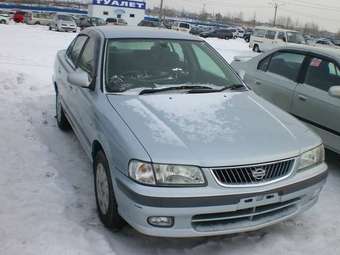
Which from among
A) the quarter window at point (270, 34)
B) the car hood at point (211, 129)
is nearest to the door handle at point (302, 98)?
the car hood at point (211, 129)

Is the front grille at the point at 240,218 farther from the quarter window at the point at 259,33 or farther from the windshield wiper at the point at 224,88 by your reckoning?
the quarter window at the point at 259,33

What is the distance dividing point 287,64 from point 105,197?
12.4 feet

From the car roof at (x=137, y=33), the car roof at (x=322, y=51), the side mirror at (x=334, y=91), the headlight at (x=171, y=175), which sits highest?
the car roof at (x=137, y=33)

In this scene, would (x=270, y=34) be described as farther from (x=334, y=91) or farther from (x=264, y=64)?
(x=334, y=91)

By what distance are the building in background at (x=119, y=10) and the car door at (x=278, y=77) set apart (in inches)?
2310

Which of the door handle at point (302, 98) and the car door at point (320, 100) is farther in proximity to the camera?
the door handle at point (302, 98)

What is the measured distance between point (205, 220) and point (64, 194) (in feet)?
5.55

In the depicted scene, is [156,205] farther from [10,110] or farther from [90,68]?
[10,110]

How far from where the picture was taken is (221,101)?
405 cm

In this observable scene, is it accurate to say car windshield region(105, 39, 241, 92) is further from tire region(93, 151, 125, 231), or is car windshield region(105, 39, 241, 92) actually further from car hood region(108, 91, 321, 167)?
tire region(93, 151, 125, 231)

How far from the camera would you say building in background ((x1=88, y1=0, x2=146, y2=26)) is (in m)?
64.1

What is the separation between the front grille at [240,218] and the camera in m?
3.09

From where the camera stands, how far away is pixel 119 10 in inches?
2571

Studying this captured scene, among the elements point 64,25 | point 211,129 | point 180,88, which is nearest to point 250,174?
point 211,129
